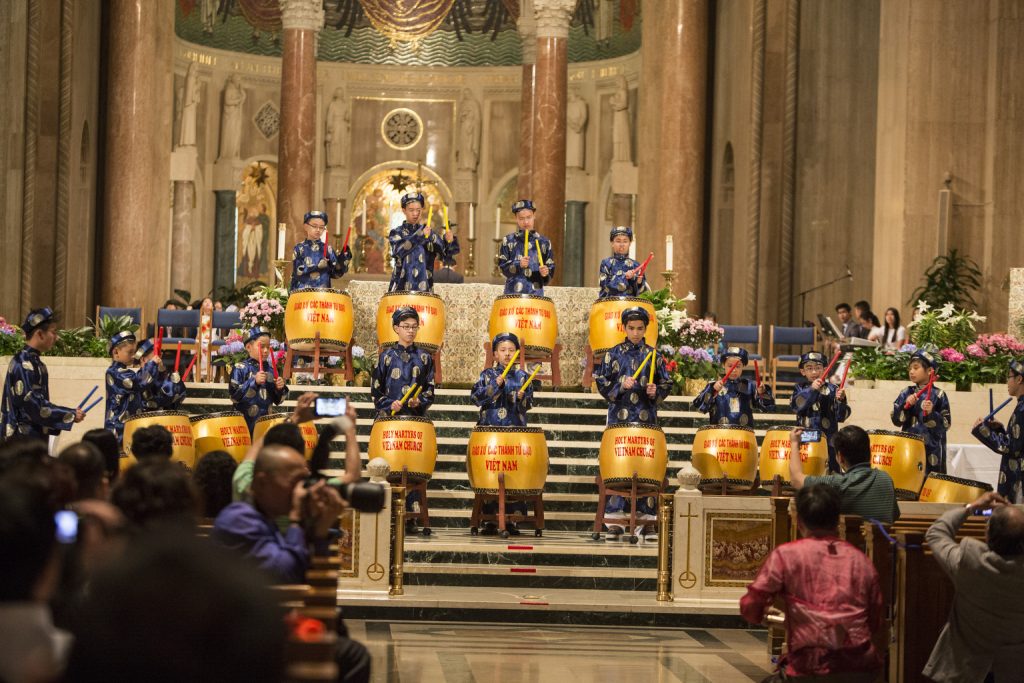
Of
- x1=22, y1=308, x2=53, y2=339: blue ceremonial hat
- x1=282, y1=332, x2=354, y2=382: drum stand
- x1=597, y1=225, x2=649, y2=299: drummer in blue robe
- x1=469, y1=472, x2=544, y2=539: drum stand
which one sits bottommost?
x1=469, y1=472, x2=544, y2=539: drum stand

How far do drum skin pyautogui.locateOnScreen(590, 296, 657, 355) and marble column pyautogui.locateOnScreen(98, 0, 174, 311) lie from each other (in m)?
9.68

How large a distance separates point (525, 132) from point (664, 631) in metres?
13.7

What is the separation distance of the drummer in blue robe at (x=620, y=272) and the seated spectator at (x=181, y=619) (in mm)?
13523

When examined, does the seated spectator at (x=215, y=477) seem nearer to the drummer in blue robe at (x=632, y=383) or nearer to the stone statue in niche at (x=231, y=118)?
the drummer in blue robe at (x=632, y=383)

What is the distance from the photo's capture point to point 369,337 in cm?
1755

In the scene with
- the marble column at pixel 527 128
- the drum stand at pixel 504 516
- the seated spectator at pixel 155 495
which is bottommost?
the drum stand at pixel 504 516

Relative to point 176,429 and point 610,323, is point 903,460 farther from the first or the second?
point 176,429

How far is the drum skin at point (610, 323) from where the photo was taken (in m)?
15.4

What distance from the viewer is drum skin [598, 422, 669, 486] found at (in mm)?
12695

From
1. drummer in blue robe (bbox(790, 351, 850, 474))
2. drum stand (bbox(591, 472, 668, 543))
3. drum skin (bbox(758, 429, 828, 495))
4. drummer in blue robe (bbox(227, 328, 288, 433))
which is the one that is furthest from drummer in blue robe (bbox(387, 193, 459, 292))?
drum skin (bbox(758, 429, 828, 495))

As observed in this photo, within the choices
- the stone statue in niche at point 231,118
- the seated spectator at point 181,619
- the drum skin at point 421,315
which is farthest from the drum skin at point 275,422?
the stone statue in niche at point 231,118

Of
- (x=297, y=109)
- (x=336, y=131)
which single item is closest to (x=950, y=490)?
(x=297, y=109)

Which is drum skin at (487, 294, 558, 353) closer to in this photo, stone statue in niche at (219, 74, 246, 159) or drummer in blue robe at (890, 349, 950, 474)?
drummer in blue robe at (890, 349, 950, 474)

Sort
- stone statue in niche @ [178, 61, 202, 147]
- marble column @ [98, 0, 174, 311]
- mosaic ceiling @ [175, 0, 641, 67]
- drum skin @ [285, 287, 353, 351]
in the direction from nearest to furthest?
1. drum skin @ [285, 287, 353, 351]
2. marble column @ [98, 0, 174, 311]
3. stone statue in niche @ [178, 61, 202, 147]
4. mosaic ceiling @ [175, 0, 641, 67]
